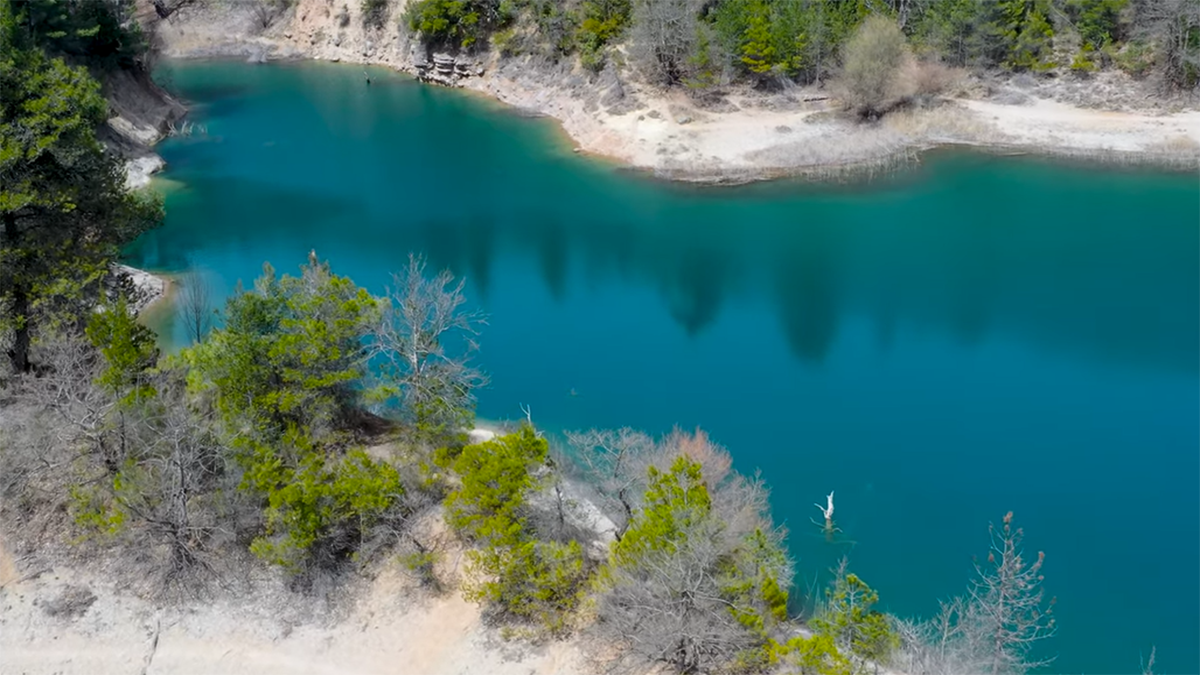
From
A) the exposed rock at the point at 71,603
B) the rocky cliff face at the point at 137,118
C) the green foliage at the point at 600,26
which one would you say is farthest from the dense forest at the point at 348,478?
the green foliage at the point at 600,26

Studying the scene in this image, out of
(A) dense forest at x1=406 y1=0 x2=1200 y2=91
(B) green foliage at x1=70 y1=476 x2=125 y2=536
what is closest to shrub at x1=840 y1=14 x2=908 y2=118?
(A) dense forest at x1=406 y1=0 x2=1200 y2=91

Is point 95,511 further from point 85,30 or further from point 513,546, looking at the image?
point 85,30

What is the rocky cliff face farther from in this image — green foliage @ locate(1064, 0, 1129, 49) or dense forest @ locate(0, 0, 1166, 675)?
green foliage @ locate(1064, 0, 1129, 49)

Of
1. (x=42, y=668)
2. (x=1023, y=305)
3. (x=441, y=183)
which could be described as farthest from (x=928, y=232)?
(x=42, y=668)

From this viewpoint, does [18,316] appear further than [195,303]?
No

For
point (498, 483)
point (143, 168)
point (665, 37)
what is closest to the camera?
point (498, 483)

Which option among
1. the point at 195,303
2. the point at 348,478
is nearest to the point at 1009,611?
the point at 348,478
